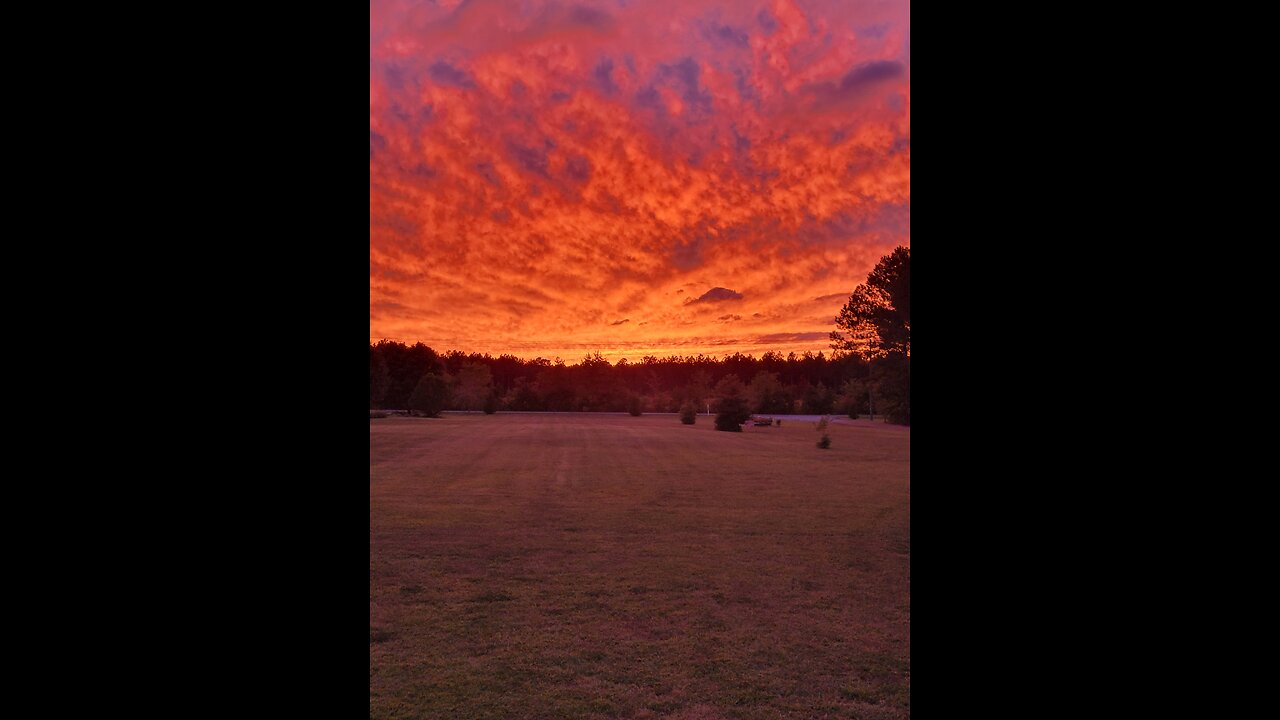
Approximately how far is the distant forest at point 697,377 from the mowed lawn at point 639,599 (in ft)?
48.3

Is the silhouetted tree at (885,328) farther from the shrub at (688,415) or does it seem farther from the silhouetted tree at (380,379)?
the silhouetted tree at (380,379)

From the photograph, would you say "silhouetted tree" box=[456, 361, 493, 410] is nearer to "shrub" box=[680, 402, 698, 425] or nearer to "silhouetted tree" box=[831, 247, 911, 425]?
"shrub" box=[680, 402, 698, 425]

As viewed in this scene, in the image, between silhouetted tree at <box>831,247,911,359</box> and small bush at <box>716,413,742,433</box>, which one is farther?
small bush at <box>716,413,742,433</box>

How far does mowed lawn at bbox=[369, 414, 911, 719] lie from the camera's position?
12.0ft

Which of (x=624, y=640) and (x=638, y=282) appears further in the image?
(x=638, y=282)

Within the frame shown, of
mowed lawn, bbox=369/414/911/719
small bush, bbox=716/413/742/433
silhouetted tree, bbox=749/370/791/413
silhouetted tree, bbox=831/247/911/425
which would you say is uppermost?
silhouetted tree, bbox=831/247/911/425

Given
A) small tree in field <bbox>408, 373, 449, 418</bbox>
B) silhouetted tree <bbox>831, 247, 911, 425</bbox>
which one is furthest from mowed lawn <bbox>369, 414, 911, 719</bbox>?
small tree in field <bbox>408, 373, 449, 418</bbox>

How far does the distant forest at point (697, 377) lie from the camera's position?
25.6 meters

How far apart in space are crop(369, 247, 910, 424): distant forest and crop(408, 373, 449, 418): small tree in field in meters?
0.06

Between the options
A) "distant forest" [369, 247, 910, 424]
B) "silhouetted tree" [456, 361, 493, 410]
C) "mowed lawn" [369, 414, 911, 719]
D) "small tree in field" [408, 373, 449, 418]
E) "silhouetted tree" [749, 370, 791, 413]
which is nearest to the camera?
"mowed lawn" [369, 414, 911, 719]
